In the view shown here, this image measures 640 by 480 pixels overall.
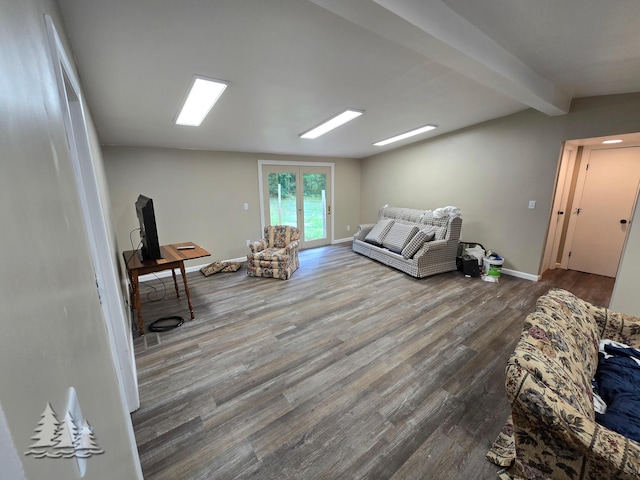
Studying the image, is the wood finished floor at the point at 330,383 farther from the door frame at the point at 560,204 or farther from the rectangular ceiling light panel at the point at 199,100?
the rectangular ceiling light panel at the point at 199,100

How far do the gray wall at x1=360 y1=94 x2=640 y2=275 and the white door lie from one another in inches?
43.7

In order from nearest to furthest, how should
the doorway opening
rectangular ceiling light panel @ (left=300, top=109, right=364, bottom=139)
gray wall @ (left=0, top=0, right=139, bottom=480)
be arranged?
gray wall @ (left=0, top=0, right=139, bottom=480), rectangular ceiling light panel @ (left=300, top=109, right=364, bottom=139), the doorway opening

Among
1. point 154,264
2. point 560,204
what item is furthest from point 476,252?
point 154,264

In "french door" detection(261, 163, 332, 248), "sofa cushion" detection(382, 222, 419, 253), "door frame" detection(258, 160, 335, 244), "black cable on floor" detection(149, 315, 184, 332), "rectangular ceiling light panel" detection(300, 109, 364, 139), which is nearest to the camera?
"black cable on floor" detection(149, 315, 184, 332)

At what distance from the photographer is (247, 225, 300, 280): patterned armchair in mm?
4121

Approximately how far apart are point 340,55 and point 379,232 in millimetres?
3619

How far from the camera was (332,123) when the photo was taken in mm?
3377

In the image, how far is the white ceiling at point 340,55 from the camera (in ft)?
4.50

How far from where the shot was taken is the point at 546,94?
2654mm

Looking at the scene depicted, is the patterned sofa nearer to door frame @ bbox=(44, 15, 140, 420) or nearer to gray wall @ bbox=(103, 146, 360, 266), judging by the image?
gray wall @ bbox=(103, 146, 360, 266)

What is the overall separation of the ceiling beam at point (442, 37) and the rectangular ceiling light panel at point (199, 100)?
1.32 meters

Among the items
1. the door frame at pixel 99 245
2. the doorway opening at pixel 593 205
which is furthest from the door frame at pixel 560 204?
the door frame at pixel 99 245

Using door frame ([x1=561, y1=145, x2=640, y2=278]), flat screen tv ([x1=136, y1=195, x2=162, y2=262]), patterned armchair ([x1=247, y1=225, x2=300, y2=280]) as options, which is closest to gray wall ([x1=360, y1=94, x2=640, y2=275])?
door frame ([x1=561, y1=145, x2=640, y2=278])

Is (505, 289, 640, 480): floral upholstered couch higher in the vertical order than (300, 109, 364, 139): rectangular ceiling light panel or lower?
lower
